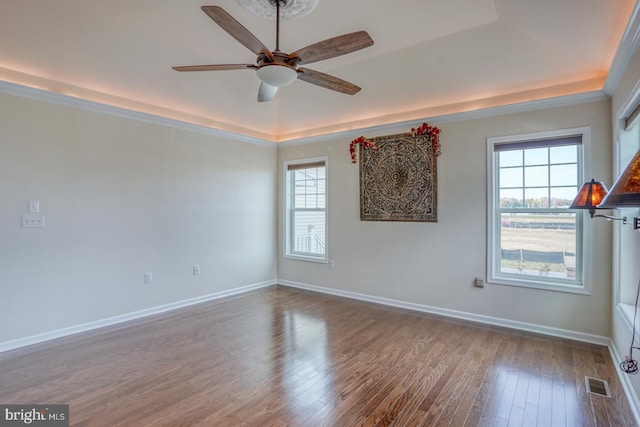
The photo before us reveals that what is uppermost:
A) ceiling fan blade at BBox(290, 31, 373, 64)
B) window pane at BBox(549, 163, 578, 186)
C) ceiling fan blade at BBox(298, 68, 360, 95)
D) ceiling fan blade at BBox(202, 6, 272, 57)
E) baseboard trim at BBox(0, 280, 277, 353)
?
ceiling fan blade at BBox(202, 6, 272, 57)

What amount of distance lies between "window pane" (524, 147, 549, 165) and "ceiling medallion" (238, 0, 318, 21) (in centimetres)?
285

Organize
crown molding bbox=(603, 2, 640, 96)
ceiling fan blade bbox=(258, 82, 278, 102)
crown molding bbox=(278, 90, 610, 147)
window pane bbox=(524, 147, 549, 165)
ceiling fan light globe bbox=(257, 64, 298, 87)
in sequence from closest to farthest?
1. crown molding bbox=(603, 2, 640, 96)
2. ceiling fan light globe bbox=(257, 64, 298, 87)
3. ceiling fan blade bbox=(258, 82, 278, 102)
4. crown molding bbox=(278, 90, 610, 147)
5. window pane bbox=(524, 147, 549, 165)

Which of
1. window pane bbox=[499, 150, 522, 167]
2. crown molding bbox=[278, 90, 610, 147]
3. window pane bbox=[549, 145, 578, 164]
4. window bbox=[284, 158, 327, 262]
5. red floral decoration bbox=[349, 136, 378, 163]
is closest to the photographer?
crown molding bbox=[278, 90, 610, 147]

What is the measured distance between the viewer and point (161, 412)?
2170 millimetres

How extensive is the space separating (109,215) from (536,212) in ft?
16.2

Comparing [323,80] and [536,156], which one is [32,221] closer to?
[323,80]

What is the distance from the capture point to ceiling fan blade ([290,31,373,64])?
2.14 m

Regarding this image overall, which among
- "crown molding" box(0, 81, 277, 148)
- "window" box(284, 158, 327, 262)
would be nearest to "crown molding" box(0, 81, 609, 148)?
"crown molding" box(0, 81, 277, 148)

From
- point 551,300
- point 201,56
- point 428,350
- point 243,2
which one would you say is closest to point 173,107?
point 201,56

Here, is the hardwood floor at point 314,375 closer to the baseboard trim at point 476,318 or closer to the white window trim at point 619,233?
the baseboard trim at point 476,318

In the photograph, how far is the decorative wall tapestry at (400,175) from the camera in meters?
4.25

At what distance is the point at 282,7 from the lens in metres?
2.40

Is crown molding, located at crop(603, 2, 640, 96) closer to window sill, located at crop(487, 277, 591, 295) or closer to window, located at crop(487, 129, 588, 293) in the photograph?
window, located at crop(487, 129, 588, 293)

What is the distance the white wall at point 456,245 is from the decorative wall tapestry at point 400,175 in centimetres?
11
